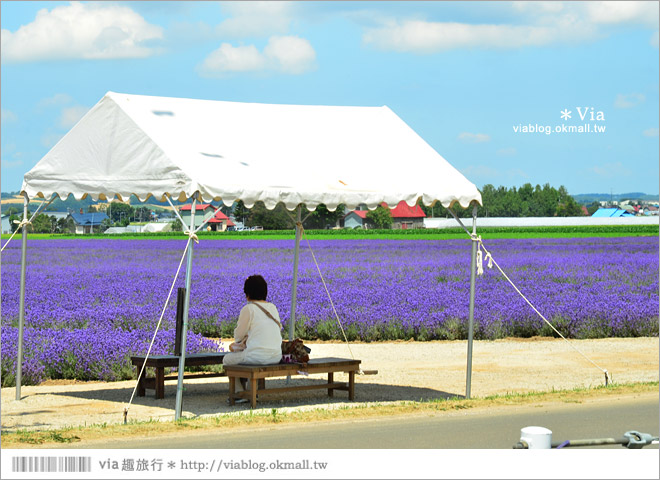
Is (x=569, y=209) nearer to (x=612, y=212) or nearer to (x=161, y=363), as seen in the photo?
(x=612, y=212)

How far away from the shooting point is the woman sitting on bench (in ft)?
36.1

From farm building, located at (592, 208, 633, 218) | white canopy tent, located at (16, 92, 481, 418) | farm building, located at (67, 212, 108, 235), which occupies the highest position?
farm building, located at (592, 208, 633, 218)

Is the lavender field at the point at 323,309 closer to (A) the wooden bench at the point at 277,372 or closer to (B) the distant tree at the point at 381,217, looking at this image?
(A) the wooden bench at the point at 277,372

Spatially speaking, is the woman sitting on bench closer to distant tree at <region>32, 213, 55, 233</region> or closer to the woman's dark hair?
the woman's dark hair

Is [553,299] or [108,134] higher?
[108,134]

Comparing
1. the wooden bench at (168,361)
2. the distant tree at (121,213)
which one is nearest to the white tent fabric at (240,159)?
the wooden bench at (168,361)

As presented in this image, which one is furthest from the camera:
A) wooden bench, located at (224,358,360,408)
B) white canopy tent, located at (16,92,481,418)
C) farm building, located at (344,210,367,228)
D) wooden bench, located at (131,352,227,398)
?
farm building, located at (344,210,367,228)

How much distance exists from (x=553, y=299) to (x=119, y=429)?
14.2 meters

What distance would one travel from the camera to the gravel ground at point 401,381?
11.0 metres

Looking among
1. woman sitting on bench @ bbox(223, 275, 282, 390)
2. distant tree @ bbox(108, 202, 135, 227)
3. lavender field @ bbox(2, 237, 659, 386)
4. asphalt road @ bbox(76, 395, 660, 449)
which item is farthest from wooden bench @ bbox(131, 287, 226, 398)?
distant tree @ bbox(108, 202, 135, 227)

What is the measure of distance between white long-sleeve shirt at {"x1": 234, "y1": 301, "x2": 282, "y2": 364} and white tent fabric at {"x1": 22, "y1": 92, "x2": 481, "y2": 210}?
1112mm

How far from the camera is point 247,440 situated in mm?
9109

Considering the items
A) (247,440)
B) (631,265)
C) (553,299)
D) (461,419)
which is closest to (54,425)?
(247,440)

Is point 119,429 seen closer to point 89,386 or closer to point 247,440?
point 247,440
